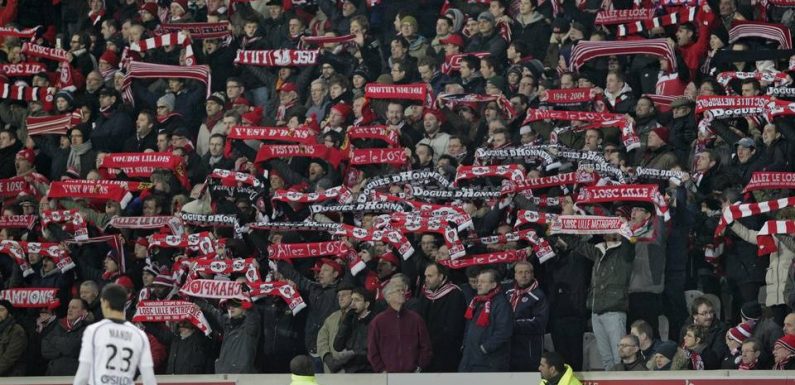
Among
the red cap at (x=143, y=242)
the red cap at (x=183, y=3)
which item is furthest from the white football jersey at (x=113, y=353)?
the red cap at (x=183, y=3)

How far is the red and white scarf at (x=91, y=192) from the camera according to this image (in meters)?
19.0

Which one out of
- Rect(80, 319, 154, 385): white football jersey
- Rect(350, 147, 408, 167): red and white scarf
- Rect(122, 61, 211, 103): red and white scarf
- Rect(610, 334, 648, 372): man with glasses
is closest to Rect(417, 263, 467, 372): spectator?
Rect(610, 334, 648, 372): man with glasses

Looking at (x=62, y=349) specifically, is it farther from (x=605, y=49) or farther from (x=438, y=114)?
(x=605, y=49)

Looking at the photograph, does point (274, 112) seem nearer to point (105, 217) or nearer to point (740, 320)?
point (105, 217)

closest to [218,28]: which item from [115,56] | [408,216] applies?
[115,56]

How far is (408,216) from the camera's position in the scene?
1758cm

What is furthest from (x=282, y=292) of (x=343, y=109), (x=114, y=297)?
(x=114, y=297)

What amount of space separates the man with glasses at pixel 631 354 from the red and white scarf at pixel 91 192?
6.27 metres

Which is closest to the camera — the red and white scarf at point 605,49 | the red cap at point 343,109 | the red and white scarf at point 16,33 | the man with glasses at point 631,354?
the man with glasses at point 631,354

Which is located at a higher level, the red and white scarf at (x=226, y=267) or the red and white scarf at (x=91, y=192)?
the red and white scarf at (x=91, y=192)

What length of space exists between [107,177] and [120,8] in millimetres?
4202

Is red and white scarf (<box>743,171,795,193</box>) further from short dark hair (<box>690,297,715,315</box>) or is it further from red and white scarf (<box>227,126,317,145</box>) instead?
red and white scarf (<box>227,126,317,145</box>)

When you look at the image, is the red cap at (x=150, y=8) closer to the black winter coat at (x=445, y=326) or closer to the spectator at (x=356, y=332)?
the spectator at (x=356, y=332)

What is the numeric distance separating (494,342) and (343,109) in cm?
424
